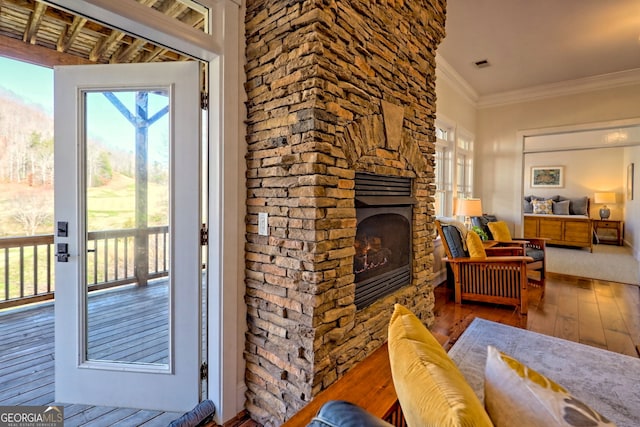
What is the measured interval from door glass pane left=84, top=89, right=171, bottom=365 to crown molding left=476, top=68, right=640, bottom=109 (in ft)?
18.6

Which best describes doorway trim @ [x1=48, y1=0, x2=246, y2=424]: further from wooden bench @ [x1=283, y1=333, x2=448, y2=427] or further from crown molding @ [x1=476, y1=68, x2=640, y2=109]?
crown molding @ [x1=476, y1=68, x2=640, y2=109]

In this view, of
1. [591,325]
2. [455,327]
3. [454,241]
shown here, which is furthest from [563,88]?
[455,327]

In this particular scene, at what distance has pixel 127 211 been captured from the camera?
192cm

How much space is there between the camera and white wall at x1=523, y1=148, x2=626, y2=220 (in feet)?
26.0

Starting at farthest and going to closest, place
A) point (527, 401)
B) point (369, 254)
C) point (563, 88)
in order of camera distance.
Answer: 1. point (563, 88)
2. point (369, 254)
3. point (527, 401)

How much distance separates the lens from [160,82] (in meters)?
1.83

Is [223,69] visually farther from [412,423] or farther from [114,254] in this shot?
[412,423]

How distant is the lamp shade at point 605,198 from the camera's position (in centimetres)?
785

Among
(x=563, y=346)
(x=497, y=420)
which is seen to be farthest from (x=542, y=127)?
(x=497, y=420)

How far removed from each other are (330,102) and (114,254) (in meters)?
1.61

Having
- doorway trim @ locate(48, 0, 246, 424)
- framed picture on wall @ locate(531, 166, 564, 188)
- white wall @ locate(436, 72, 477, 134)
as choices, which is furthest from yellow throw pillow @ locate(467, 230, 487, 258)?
framed picture on wall @ locate(531, 166, 564, 188)

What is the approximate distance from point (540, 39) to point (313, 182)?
3916 millimetres

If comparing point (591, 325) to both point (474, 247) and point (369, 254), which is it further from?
point (369, 254)

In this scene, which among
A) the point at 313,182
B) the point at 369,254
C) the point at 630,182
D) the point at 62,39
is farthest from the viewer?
the point at 630,182
